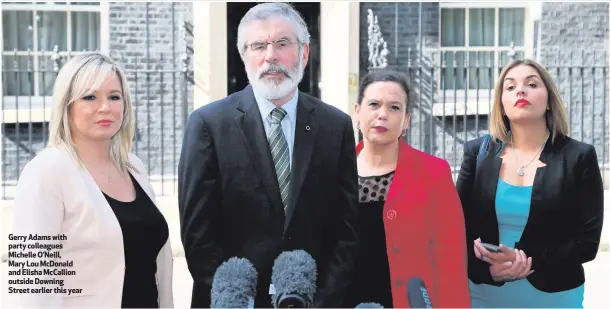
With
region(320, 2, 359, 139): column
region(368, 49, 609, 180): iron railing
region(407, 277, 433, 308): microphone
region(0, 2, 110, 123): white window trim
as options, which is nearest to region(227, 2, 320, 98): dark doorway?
region(320, 2, 359, 139): column

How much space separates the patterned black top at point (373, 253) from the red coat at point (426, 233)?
52 mm

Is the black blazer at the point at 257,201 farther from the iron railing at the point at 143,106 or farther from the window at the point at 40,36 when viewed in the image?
the window at the point at 40,36

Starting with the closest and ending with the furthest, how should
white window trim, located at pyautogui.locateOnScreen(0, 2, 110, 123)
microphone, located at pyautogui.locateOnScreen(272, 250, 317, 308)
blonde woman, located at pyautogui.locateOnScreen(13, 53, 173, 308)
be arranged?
microphone, located at pyautogui.locateOnScreen(272, 250, 317, 308) → blonde woman, located at pyautogui.locateOnScreen(13, 53, 173, 308) → white window trim, located at pyautogui.locateOnScreen(0, 2, 110, 123)

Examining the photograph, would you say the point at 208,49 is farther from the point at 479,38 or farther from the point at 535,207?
the point at 535,207

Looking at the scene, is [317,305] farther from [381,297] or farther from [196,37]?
[196,37]

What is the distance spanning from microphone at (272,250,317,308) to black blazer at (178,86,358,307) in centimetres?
72

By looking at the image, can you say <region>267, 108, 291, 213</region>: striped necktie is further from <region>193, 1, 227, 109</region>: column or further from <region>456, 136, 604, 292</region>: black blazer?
<region>193, 1, 227, 109</region>: column

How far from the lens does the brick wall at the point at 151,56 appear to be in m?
9.71

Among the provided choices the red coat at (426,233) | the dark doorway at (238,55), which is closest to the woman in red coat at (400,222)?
the red coat at (426,233)

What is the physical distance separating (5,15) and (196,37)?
2.22m

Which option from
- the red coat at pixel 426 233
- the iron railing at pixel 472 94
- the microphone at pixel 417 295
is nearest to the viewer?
the microphone at pixel 417 295

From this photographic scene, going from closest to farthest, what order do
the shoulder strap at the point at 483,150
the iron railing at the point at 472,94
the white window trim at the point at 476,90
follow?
the shoulder strap at the point at 483,150 → the iron railing at the point at 472,94 → the white window trim at the point at 476,90

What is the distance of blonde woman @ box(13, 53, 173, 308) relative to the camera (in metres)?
3.16

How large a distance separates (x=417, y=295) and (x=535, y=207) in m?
0.93
